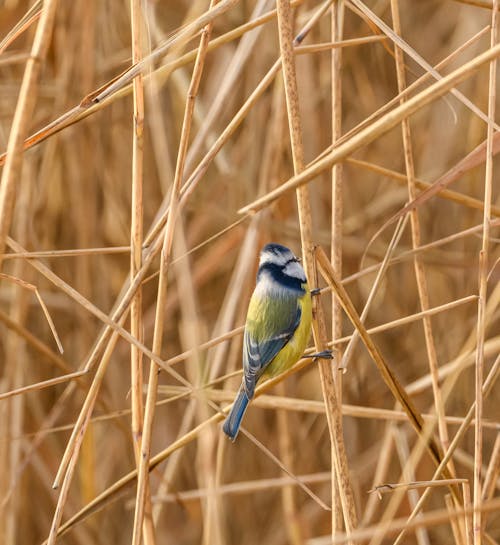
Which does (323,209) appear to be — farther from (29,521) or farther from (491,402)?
(29,521)

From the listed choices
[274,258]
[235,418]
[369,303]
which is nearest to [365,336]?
[369,303]

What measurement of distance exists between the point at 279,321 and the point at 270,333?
0.10ft

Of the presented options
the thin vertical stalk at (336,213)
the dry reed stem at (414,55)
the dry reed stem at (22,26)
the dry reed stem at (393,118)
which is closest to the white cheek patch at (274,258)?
the thin vertical stalk at (336,213)

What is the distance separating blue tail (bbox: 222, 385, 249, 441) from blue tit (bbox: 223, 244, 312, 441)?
7 centimetres

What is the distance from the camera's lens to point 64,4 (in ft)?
6.30

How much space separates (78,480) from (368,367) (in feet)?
3.29

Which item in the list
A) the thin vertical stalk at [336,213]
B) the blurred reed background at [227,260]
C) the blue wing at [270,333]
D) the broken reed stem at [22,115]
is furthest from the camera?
the blurred reed background at [227,260]

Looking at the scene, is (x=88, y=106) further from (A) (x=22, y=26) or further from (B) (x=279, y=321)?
(B) (x=279, y=321)

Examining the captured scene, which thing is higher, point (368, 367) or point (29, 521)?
point (368, 367)

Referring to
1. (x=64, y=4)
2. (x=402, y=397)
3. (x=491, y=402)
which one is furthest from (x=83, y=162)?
(x=491, y=402)

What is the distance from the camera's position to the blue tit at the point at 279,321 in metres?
1.49

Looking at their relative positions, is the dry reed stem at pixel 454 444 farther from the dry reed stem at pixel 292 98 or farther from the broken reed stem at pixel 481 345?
the dry reed stem at pixel 292 98

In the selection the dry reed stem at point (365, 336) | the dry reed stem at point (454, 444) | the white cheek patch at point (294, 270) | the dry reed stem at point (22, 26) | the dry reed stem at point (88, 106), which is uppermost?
the dry reed stem at point (22, 26)

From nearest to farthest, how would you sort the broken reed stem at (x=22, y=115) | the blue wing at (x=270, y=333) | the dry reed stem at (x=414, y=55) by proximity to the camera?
the broken reed stem at (x=22, y=115), the dry reed stem at (x=414, y=55), the blue wing at (x=270, y=333)
